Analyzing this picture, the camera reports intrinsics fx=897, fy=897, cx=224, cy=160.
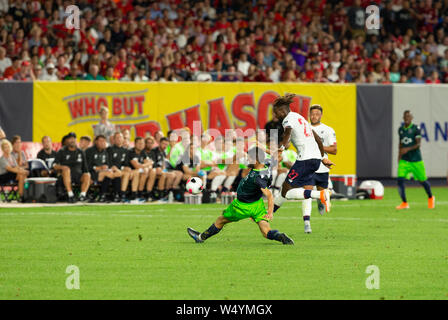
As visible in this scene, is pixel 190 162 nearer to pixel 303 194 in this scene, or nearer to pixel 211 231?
pixel 303 194

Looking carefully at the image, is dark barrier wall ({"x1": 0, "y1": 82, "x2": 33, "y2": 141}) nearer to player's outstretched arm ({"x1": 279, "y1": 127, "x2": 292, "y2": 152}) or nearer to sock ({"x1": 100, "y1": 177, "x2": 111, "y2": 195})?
sock ({"x1": 100, "y1": 177, "x2": 111, "y2": 195})

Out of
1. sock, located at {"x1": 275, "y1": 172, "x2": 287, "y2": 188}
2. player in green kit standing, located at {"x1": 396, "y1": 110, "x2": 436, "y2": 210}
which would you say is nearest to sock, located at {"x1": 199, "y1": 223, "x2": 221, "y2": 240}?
player in green kit standing, located at {"x1": 396, "y1": 110, "x2": 436, "y2": 210}

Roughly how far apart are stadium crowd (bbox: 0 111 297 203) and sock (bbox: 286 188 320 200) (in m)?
8.02

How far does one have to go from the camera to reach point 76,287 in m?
9.68

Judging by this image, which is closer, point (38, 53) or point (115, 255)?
point (115, 255)

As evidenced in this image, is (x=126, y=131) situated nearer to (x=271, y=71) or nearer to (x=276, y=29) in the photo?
(x=271, y=71)

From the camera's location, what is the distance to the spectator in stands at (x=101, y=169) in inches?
927

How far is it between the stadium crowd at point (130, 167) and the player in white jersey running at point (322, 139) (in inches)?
245

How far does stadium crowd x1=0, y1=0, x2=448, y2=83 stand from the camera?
90.8ft

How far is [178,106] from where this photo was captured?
28.0 m

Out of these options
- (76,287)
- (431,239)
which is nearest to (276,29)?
(431,239)
